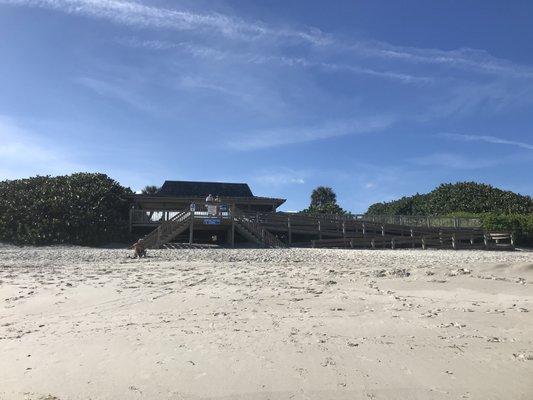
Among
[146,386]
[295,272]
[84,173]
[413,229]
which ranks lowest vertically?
[146,386]

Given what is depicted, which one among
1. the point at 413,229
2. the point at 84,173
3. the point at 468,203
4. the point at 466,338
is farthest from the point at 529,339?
the point at 468,203

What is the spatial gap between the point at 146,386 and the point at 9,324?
138 inches

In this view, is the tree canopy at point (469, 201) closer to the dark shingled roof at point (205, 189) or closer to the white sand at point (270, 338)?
the dark shingled roof at point (205, 189)

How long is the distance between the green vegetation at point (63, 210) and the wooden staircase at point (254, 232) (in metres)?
7.09

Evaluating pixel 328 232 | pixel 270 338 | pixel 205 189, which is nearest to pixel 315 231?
pixel 328 232

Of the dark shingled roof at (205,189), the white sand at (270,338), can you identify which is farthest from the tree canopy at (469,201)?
the white sand at (270,338)

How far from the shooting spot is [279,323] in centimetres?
720

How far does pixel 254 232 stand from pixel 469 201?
1358 inches

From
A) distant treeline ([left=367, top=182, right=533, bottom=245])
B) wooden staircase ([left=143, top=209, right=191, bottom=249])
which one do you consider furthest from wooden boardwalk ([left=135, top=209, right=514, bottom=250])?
distant treeline ([left=367, top=182, right=533, bottom=245])

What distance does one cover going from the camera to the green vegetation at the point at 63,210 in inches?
1128

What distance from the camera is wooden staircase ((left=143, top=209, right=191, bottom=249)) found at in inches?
986

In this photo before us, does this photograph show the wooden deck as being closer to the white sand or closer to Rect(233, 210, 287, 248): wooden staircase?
Rect(233, 210, 287, 248): wooden staircase

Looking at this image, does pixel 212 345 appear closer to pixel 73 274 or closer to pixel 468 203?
pixel 73 274

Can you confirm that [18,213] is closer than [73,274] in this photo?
No
